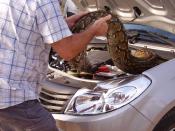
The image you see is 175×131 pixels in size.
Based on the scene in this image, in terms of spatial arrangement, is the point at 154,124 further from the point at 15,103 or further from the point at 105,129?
the point at 15,103

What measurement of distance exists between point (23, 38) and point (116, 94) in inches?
35.0

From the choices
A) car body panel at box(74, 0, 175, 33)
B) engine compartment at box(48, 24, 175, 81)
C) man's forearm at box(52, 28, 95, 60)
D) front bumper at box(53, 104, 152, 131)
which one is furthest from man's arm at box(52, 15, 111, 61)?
car body panel at box(74, 0, 175, 33)

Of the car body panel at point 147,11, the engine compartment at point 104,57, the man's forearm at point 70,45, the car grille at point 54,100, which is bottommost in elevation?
the car grille at point 54,100

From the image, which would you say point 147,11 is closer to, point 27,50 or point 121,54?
point 121,54

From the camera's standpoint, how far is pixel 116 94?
319 cm

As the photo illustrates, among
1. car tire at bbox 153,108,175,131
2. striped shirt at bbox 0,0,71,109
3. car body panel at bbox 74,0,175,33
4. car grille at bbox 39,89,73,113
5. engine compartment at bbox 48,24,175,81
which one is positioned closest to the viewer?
striped shirt at bbox 0,0,71,109

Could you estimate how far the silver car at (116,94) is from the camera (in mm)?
3051

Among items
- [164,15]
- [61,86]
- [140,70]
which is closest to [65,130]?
[61,86]

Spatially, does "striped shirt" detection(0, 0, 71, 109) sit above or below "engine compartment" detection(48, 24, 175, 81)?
above

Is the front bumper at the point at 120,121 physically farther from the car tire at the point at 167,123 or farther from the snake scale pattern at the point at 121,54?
the snake scale pattern at the point at 121,54

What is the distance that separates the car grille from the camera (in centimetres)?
341

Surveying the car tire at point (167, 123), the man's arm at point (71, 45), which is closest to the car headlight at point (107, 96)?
the car tire at point (167, 123)

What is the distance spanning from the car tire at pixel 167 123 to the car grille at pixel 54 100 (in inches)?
29.0

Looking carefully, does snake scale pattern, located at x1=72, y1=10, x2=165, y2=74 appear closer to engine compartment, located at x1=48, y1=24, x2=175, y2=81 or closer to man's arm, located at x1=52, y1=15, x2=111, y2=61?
engine compartment, located at x1=48, y1=24, x2=175, y2=81
